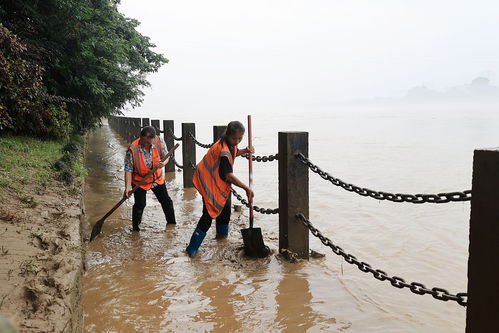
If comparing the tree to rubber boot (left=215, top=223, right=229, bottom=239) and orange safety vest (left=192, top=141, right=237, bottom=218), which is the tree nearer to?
orange safety vest (left=192, top=141, right=237, bottom=218)

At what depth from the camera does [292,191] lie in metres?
4.23

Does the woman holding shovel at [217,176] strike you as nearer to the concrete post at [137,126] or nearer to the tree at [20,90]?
the tree at [20,90]

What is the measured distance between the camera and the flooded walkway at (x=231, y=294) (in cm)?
326

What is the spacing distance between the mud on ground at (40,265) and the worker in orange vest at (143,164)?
3.20 ft

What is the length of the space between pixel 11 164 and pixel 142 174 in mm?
2050

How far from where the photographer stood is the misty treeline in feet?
26.6

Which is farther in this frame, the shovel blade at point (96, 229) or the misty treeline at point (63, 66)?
the misty treeline at point (63, 66)

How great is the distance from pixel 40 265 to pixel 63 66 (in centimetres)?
818

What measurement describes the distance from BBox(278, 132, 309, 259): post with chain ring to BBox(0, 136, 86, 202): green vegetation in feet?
8.69

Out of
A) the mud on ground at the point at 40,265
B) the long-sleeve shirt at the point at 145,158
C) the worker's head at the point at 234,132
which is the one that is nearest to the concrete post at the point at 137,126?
the long-sleeve shirt at the point at 145,158

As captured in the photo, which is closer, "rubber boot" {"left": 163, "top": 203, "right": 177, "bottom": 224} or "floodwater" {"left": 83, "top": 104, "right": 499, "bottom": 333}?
"floodwater" {"left": 83, "top": 104, "right": 499, "bottom": 333}

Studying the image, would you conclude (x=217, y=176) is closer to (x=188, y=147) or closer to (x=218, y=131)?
(x=218, y=131)

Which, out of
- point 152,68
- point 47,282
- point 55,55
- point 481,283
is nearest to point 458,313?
point 481,283

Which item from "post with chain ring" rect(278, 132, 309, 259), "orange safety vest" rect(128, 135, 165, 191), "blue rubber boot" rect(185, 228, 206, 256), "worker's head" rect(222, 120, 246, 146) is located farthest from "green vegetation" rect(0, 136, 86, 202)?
"post with chain ring" rect(278, 132, 309, 259)
